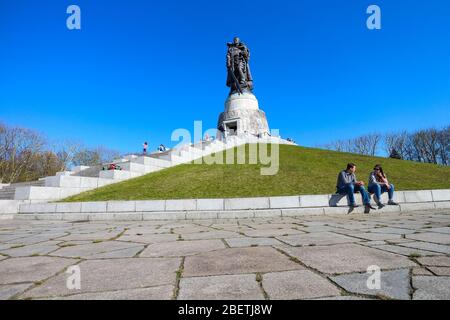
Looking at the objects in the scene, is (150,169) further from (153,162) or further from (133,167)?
(133,167)

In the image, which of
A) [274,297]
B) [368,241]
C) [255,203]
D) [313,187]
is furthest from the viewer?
[313,187]

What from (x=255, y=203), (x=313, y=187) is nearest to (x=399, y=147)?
(x=313, y=187)

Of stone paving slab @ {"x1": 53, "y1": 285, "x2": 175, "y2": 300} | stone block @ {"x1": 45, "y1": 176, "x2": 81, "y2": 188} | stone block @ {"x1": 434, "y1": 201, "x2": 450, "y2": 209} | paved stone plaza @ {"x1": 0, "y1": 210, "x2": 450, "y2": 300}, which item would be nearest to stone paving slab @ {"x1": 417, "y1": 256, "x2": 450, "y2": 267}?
paved stone plaza @ {"x1": 0, "y1": 210, "x2": 450, "y2": 300}

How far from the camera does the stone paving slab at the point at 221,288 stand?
194cm

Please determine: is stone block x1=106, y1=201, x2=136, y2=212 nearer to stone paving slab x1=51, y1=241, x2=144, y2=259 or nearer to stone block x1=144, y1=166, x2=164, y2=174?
stone paving slab x1=51, y1=241, x2=144, y2=259

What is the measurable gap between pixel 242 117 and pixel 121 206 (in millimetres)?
30984

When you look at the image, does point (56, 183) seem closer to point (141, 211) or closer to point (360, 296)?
point (141, 211)

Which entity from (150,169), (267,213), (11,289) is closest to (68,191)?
(150,169)

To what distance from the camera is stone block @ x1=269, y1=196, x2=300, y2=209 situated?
8562 mm

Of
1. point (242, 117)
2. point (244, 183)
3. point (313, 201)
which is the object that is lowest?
point (313, 201)

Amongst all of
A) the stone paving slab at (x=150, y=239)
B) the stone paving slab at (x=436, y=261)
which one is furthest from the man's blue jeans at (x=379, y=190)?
the stone paving slab at (x=150, y=239)

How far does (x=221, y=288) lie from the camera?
2.09 metres
